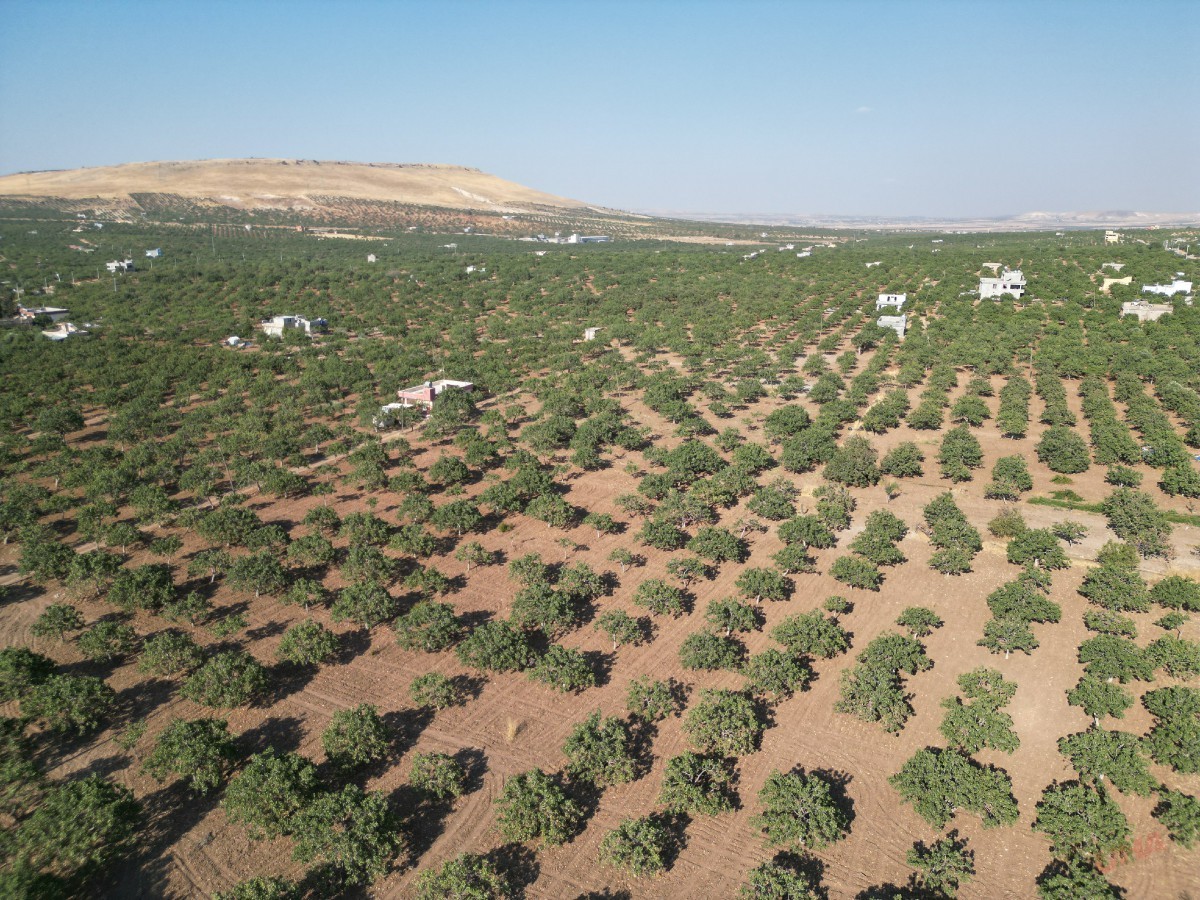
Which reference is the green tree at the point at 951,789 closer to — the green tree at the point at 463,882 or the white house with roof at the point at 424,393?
the green tree at the point at 463,882

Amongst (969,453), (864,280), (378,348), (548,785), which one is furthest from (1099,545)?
(864,280)

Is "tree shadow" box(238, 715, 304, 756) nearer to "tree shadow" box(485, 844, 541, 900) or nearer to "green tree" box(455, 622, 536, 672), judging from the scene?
"green tree" box(455, 622, 536, 672)

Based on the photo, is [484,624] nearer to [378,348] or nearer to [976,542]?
[976,542]

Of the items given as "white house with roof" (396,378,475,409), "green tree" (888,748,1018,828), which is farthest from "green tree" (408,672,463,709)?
"white house with roof" (396,378,475,409)

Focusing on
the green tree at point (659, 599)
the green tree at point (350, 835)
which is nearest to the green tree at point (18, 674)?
the green tree at point (350, 835)

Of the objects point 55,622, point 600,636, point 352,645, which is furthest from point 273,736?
point 600,636

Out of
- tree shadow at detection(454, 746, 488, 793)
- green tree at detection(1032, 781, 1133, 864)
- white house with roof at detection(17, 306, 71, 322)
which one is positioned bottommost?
tree shadow at detection(454, 746, 488, 793)
